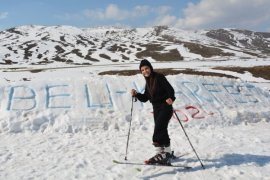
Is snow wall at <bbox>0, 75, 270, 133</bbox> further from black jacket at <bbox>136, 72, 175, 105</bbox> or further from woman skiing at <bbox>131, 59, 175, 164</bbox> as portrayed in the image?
black jacket at <bbox>136, 72, 175, 105</bbox>

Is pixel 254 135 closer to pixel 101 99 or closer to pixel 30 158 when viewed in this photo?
pixel 101 99

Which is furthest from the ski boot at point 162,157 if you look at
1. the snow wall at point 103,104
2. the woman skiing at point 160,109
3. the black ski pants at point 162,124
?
the snow wall at point 103,104

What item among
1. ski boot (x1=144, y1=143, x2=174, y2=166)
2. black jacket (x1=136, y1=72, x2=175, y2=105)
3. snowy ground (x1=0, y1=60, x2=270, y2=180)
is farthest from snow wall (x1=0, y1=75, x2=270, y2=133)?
black jacket (x1=136, y1=72, x2=175, y2=105)

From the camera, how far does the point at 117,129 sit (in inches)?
535

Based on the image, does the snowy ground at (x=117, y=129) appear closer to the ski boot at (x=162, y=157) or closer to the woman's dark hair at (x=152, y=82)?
the ski boot at (x=162, y=157)

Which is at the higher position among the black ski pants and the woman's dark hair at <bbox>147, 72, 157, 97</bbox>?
the woman's dark hair at <bbox>147, 72, 157, 97</bbox>

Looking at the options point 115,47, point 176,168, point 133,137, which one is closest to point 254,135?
point 133,137

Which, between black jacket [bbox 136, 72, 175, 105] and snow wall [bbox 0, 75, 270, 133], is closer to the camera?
black jacket [bbox 136, 72, 175, 105]

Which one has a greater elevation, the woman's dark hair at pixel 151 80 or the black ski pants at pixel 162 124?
the woman's dark hair at pixel 151 80

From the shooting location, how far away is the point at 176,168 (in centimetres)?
872

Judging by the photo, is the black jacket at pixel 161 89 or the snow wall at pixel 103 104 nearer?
the black jacket at pixel 161 89

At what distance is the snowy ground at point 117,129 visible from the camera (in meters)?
8.73

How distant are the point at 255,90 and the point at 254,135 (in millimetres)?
7527

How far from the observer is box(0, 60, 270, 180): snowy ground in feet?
28.6
